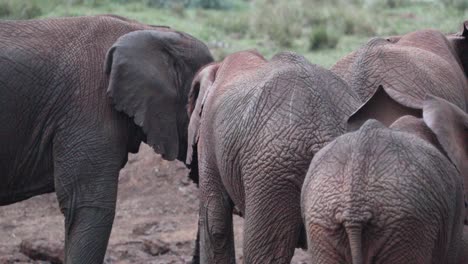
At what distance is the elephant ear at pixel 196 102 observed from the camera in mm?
7641

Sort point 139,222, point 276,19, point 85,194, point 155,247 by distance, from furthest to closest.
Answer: point 276,19
point 139,222
point 155,247
point 85,194

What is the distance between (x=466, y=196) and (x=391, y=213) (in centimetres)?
107

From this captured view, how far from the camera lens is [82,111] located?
8.36 m

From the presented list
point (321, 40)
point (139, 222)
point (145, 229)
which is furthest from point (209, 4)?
point (145, 229)

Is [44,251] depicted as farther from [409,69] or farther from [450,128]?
[450,128]

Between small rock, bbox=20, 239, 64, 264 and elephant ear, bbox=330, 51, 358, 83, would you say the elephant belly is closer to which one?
small rock, bbox=20, 239, 64, 264

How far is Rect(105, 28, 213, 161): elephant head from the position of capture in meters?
8.36

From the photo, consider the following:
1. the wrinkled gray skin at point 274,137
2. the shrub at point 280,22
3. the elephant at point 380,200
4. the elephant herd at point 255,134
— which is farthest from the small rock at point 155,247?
the shrub at point 280,22

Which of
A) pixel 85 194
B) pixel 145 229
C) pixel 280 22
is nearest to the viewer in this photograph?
pixel 85 194

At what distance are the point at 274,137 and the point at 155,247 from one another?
402 cm

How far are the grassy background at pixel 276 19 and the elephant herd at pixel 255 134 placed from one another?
6.90 m

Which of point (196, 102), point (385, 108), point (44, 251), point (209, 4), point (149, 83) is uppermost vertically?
point (385, 108)

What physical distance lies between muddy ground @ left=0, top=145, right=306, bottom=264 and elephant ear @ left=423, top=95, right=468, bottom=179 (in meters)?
3.57

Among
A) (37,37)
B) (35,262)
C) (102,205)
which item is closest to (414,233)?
(102,205)
